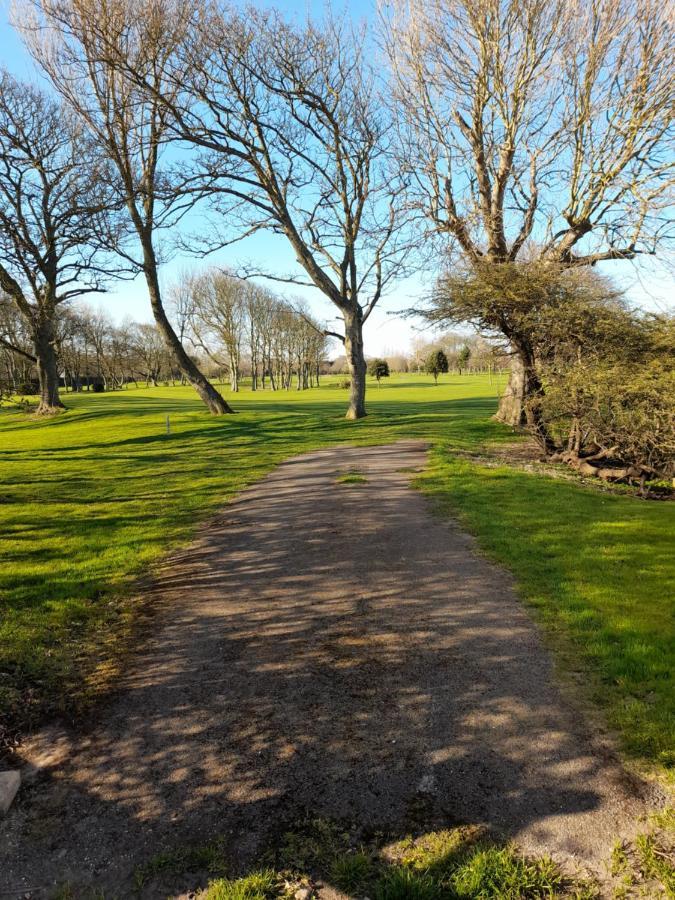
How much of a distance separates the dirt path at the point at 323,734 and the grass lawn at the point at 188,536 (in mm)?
436

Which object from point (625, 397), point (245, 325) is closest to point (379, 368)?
point (245, 325)

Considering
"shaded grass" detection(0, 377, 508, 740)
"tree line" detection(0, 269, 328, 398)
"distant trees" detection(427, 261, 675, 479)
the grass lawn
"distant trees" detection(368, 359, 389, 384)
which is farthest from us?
"distant trees" detection(368, 359, 389, 384)

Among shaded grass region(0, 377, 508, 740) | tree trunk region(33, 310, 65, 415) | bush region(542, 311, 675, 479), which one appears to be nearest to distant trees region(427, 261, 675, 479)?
bush region(542, 311, 675, 479)

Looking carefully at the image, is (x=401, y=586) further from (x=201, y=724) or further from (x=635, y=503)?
(x=635, y=503)

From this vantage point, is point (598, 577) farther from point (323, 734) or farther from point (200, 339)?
point (200, 339)

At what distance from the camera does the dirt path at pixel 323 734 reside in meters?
2.76

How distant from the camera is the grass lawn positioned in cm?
404

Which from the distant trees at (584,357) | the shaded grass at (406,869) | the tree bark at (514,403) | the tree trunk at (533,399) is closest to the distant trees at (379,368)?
the tree bark at (514,403)

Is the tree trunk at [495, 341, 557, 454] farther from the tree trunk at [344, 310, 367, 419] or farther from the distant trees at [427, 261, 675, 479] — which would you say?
the tree trunk at [344, 310, 367, 419]

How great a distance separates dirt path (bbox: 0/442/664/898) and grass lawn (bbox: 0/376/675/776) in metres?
0.44

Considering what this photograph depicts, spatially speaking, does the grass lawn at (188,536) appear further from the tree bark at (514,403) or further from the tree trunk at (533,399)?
the tree bark at (514,403)

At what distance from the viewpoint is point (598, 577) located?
5.68 metres

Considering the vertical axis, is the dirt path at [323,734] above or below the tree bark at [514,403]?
below

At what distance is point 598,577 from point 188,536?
219 inches
